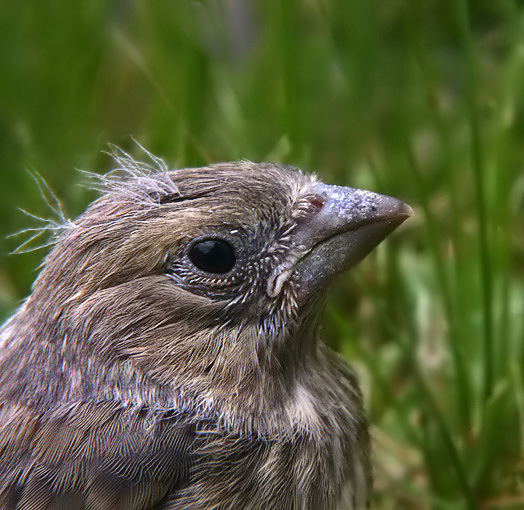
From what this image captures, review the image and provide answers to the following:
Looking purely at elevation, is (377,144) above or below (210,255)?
above

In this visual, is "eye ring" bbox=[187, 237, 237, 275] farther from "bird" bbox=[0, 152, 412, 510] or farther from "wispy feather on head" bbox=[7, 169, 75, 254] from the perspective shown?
"wispy feather on head" bbox=[7, 169, 75, 254]

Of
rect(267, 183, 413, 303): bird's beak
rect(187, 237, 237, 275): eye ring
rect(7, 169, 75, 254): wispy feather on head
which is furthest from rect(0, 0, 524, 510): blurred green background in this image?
rect(187, 237, 237, 275): eye ring

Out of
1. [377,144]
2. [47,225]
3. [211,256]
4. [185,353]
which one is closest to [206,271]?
[211,256]

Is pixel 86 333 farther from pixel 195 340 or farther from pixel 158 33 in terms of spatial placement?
pixel 158 33

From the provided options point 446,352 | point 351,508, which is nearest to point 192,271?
point 351,508

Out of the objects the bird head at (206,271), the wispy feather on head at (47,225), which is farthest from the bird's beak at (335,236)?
the wispy feather on head at (47,225)

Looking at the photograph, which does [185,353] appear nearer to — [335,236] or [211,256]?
[211,256]

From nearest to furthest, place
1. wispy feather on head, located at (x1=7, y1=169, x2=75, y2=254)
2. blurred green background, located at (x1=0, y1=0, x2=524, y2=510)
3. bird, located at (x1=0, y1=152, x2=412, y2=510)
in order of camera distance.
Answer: bird, located at (x1=0, y1=152, x2=412, y2=510)
wispy feather on head, located at (x1=7, y1=169, x2=75, y2=254)
blurred green background, located at (x1=0, y1=0, x2=524, y2=510)
